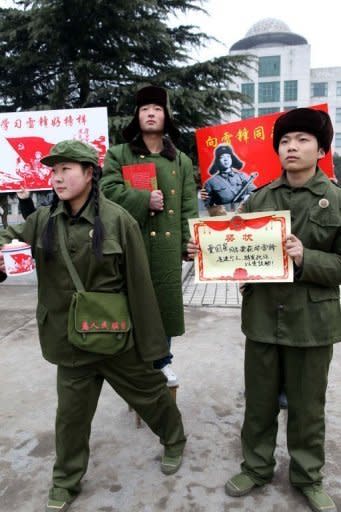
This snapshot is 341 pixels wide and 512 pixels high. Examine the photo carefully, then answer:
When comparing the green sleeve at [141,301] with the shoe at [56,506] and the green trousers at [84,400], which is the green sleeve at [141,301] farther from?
the shoe at [56,506]

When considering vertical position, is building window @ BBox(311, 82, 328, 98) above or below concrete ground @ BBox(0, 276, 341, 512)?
above

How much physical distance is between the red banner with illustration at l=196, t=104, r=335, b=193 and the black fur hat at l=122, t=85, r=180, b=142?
0.46 meters

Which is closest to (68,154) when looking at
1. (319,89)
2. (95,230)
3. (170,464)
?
(95,230)

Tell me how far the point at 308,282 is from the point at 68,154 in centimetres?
117

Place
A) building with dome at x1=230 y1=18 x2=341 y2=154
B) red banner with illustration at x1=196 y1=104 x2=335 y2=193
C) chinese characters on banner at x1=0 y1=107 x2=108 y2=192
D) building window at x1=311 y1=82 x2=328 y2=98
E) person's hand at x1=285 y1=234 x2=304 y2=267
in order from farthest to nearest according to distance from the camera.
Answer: building window at x1=311 y1=82 x2=328 y2=98 → building with dome at x1=230 y1=18 x2=341 y2=154 → chinese characters on banner at x1=0 y1=107 x2=108 y2=192 → red banner with illustration at x1=196 y1=104 x2=335 y2=193 → person's hand at x1=285 y1=234 x2=304 y2=267

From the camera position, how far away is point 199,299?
5633mm

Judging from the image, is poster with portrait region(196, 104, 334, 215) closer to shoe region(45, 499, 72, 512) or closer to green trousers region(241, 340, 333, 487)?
green trousers region(241, 340, 333, 487)

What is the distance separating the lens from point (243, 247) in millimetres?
1875

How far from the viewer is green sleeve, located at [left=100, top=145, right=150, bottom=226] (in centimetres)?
235

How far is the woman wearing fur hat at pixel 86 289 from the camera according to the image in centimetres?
189

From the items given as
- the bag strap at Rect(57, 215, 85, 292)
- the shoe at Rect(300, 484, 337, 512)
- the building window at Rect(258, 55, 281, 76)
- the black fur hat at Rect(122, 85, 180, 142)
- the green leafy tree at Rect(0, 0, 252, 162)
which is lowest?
the shoe at Rect(300, 484, 337, 512)

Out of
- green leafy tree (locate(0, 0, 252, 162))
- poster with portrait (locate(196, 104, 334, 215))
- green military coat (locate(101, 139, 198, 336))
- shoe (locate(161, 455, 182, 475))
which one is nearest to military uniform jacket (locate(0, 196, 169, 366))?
green military coat (locate(101, 139, 198, 336))

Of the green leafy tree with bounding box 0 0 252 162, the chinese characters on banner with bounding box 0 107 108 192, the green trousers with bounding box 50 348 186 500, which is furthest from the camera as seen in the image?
the green leafy tree with bounding box 0 0 252 162

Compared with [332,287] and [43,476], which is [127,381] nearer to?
[43,476]
